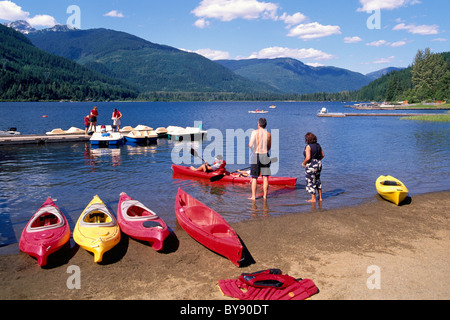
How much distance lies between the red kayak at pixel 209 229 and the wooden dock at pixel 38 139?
84.1ft

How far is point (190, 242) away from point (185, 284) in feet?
7.28

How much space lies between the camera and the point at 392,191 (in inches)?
489

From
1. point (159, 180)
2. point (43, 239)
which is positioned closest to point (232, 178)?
point (159, 180)

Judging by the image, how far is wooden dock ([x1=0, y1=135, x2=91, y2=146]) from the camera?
98.6ft

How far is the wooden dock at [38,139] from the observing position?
30053 mm

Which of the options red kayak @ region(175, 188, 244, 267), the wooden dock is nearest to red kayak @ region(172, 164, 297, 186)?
red kayak @ region(175, 188, 244, 267)

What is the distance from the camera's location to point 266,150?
39.5 ft

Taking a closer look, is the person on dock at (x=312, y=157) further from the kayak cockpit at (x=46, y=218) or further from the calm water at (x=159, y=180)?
the kayak cockpit at (x=46, y=218)

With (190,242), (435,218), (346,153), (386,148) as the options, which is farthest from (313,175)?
(386,148)

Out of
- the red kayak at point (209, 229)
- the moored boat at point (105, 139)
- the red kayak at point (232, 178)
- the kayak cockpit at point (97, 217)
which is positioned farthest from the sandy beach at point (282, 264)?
the moored boat at point (105, 139)

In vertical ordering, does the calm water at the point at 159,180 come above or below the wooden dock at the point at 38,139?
below

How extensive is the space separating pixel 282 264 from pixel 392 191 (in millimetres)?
6786

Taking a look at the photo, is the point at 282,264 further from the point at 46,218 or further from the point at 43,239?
the point at 46,218

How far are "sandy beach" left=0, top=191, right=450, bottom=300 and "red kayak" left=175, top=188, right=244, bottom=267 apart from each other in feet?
0.89
